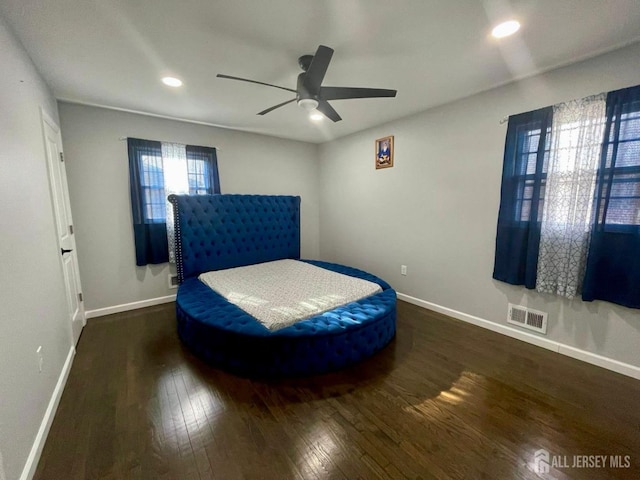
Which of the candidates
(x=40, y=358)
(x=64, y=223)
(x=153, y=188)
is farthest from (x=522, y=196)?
(x=64, y=223)

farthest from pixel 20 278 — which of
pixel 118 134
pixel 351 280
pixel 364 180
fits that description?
pixel 364 180

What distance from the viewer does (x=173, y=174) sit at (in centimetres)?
360

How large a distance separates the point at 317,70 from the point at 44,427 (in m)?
2.84

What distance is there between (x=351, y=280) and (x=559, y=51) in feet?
8.76

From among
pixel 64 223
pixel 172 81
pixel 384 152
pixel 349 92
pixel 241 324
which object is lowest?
pixel 241 324

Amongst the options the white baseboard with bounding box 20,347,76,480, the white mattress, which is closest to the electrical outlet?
the white baseboard with bounding box 20,347,76,480

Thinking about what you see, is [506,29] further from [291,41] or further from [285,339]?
[285,339]

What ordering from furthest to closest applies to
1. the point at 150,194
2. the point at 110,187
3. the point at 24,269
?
the point at 150,194 < the point at 110,187 < the point at 24,269

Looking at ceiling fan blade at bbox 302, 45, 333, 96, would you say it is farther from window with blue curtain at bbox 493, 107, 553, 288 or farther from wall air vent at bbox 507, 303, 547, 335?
wall air vent at bbox 507, 303, 547, 335

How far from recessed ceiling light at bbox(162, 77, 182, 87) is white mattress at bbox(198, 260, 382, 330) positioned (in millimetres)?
2083

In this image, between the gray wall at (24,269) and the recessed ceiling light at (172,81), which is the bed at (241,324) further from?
the recessed ceiling light at (172,81)

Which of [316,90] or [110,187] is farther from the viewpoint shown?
[110,187]

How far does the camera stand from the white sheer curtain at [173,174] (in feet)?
11.6

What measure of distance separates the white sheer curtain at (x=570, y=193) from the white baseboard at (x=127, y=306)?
4.48 metres
